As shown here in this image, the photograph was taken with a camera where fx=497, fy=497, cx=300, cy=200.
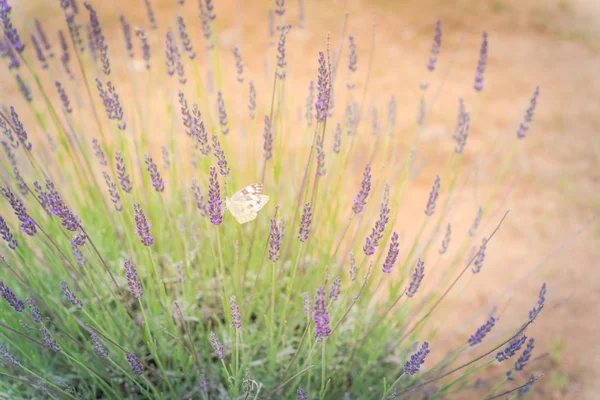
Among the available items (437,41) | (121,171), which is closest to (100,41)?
(121,171)

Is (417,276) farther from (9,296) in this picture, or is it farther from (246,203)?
(9,296)

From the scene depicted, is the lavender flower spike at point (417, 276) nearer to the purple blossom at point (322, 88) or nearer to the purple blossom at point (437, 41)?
the purple blossom at point (322, 88)

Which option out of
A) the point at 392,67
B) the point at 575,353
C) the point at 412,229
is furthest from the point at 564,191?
the point at 392,67

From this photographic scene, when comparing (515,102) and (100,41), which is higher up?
(515,102)

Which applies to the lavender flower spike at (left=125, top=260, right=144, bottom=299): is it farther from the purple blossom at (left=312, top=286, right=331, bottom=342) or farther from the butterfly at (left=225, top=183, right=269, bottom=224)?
the purple blossom at (left=312, top=286, right=331, bottom=342)

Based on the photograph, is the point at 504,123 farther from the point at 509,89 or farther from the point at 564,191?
the point at 564,191

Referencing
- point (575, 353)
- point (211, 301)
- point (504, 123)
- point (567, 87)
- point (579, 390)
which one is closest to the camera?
point (211, 301)

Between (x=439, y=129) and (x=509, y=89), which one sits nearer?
(x=439, y=129)
